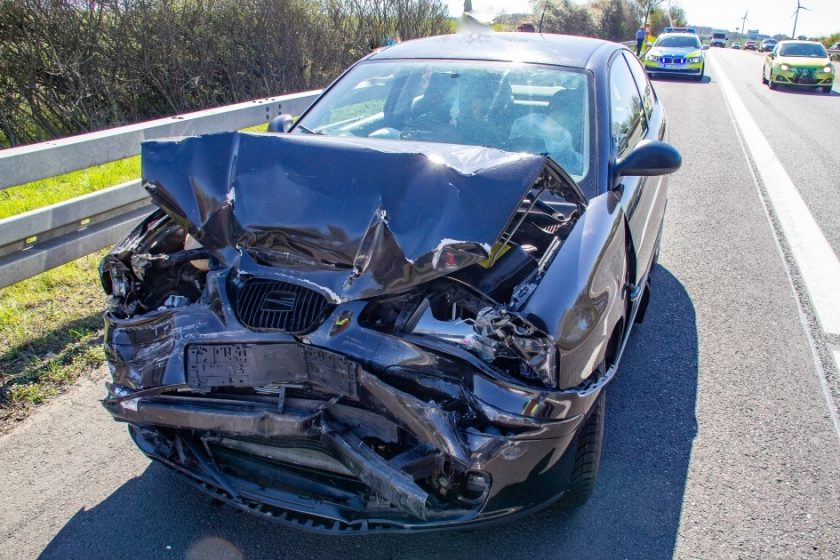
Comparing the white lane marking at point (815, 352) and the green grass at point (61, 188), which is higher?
the green grass at point (61, 188)

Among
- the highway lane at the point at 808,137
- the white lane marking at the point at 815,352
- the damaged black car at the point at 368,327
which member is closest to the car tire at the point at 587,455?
the damaged black car at the point at 368,327

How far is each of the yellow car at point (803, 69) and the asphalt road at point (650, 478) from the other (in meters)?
18.9

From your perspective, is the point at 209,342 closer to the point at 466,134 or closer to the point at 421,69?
the point at 466,134

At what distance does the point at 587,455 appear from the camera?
2523 millimetres

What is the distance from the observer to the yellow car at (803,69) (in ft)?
65.5

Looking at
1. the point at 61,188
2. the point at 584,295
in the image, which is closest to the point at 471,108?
the point at 584,295

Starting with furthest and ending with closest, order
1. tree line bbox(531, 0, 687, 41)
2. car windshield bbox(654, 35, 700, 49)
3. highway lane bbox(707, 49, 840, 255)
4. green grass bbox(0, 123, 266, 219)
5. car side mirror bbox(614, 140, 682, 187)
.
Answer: tree line bbox(531, 0, 687, 41), car windshield bbox(654, 35, 700, 49), highway lane bbox(707, 49, 840, 255), green grass bbox(0, 123, 266, 219), car side mirror bbox(614, 140, 682, 187)

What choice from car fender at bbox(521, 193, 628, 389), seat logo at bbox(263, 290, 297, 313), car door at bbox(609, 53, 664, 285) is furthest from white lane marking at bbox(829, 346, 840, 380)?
seat logo at bbox(263, 290, 297, 313)

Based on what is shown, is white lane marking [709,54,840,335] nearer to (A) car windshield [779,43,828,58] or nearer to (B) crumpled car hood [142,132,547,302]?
(B) crumpled car hood [142,132,547,302]

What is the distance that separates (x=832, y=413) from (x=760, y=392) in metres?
0.35

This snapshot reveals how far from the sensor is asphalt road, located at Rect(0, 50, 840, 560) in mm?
2461

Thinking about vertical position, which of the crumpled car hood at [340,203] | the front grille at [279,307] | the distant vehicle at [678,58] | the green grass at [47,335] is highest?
the distant vehicle at [678,58]

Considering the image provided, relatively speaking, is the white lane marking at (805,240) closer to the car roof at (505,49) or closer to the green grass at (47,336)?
the car roof at (505,49)

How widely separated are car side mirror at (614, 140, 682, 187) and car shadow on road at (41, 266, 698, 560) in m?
1.32
